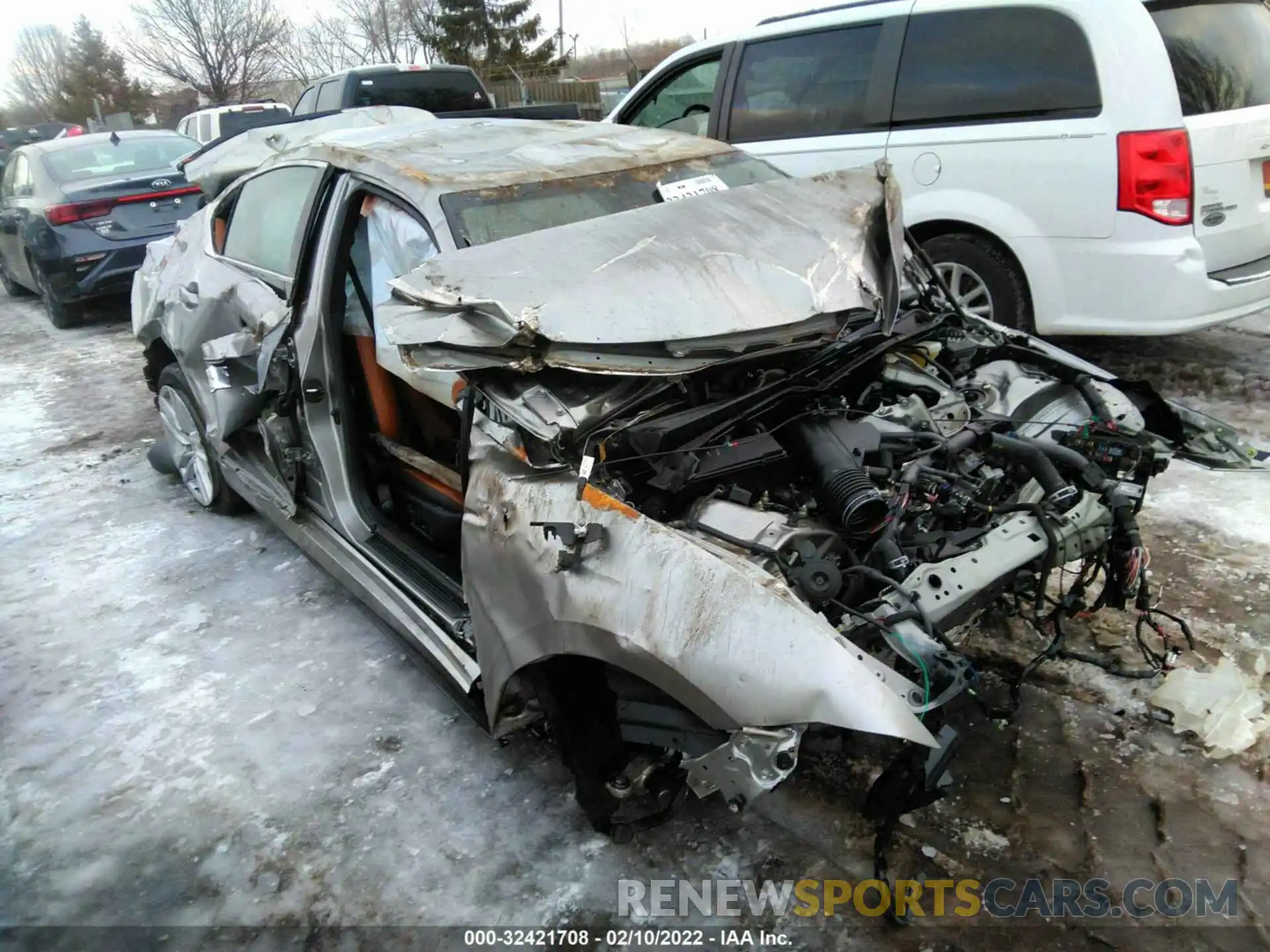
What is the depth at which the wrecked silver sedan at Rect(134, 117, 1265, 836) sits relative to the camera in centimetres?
179

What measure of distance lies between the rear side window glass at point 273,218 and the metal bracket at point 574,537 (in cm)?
180

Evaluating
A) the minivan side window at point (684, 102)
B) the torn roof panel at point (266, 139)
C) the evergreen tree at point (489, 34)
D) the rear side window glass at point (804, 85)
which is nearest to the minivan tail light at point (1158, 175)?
the rear side window glass at point (804, 85)

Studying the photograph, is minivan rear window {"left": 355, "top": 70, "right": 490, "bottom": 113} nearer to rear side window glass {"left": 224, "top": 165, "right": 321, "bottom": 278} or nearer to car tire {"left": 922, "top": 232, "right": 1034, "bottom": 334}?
rear side window glass {"left": 224, "top": 165, "right": 321, "bottom": 278}

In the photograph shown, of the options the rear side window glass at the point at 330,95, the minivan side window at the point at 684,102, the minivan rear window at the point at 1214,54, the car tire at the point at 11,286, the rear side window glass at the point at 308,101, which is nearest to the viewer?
the minivan rear window at the point at 1214,54

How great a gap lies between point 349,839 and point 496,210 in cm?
186

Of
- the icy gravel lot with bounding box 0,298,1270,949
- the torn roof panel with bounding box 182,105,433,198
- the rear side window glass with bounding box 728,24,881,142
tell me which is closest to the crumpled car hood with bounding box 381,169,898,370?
the icy gravel lot with bounding box 0,298,1270,949

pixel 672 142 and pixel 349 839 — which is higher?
pixel 672 142

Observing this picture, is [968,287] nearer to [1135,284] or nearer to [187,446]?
[1135,284]

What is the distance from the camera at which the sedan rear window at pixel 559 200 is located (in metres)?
2.62

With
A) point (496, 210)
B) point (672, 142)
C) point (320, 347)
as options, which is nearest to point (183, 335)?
point (320, 347)

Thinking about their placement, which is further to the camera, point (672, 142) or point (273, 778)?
point (672, 142)

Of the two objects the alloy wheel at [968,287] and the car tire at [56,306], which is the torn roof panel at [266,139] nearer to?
the car tire at [56,306]

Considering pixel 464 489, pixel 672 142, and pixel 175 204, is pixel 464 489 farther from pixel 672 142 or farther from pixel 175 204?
pixel 175 204

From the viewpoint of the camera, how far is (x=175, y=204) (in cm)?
833
